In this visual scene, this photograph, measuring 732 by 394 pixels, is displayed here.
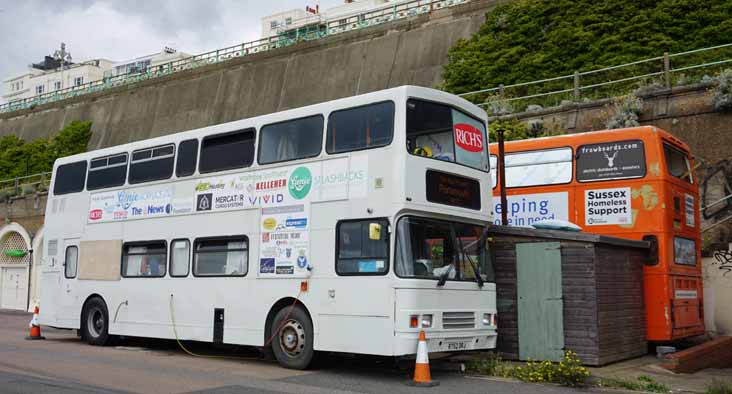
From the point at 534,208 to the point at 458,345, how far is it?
4.89 metres

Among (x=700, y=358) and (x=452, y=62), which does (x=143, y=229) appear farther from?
(x=452, y=62)

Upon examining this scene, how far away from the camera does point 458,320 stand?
11.3 m

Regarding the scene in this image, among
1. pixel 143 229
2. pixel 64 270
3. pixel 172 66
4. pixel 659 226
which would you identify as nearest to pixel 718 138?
pixel 659 226

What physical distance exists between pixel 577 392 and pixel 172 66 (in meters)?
41.8

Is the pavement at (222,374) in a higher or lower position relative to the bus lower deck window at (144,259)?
lower

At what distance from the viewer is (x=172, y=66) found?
46844mm

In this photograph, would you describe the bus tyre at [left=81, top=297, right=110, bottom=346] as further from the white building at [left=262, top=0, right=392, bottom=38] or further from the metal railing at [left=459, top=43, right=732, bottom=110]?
the white building at [left=262, top=0, right=392, bottom=38]

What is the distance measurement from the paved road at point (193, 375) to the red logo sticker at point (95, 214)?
10.1ft

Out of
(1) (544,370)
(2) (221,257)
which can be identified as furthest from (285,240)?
(1) (544,370)

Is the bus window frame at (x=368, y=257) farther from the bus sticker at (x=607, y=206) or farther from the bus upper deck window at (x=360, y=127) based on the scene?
A: the bus sticker at (x=607, y=206)

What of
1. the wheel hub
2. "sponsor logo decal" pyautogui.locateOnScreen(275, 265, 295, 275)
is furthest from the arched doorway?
the wheel hub

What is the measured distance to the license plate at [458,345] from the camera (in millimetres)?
11023

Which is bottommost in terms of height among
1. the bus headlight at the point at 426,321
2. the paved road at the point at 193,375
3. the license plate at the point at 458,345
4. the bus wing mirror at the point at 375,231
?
the paved road at the point at 193,375

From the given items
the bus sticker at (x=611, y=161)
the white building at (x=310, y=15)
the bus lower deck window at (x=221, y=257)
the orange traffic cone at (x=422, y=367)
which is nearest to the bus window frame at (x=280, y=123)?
the bus lower deck window at (x=221, y=257)
